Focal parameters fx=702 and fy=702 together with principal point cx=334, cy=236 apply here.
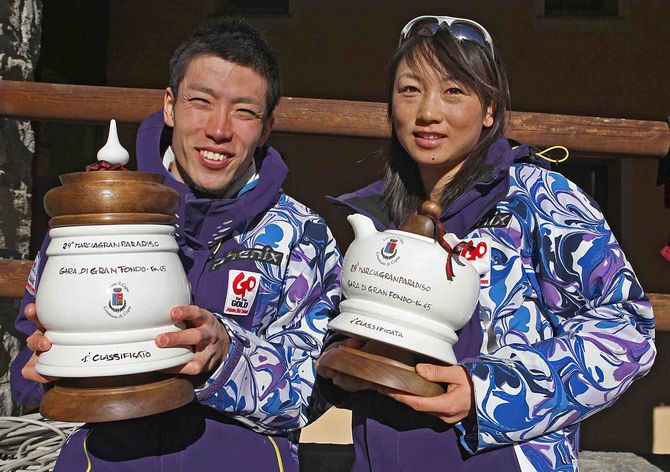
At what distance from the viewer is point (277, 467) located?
5.29ft

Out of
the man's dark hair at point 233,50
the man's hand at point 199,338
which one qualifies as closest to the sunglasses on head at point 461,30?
the man's dark hair at point 233,50

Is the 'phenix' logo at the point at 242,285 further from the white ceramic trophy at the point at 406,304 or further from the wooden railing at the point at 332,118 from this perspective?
the wooden railing at the point at 332,118

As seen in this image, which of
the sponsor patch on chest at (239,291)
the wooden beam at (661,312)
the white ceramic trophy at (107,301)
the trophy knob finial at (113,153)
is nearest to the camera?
the white ceramic trophy at (107,301)

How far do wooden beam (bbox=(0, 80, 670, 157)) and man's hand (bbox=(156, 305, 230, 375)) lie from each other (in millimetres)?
1170

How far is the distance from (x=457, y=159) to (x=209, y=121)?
601 millimetres

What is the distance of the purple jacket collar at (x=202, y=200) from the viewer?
1722 millimetres

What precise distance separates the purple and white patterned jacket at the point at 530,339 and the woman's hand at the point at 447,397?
1.0 inches

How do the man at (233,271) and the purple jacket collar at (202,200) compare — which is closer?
the man at (233,271)

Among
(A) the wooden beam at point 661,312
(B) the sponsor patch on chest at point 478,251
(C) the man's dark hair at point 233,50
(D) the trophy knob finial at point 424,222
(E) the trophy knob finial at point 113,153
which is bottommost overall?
(A) the wooden beam at point 661,312

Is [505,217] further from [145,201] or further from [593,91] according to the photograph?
[593,91]

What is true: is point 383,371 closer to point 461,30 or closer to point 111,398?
point 111,398

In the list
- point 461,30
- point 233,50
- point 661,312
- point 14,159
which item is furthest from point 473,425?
point 14,159

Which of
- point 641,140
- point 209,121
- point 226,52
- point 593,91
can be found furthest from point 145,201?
point 593,91

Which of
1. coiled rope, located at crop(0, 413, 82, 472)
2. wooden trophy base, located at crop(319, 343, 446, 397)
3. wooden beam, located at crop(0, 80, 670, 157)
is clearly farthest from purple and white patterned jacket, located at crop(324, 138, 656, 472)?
coiled rope, located at crop(0, 413, 82, 472)
